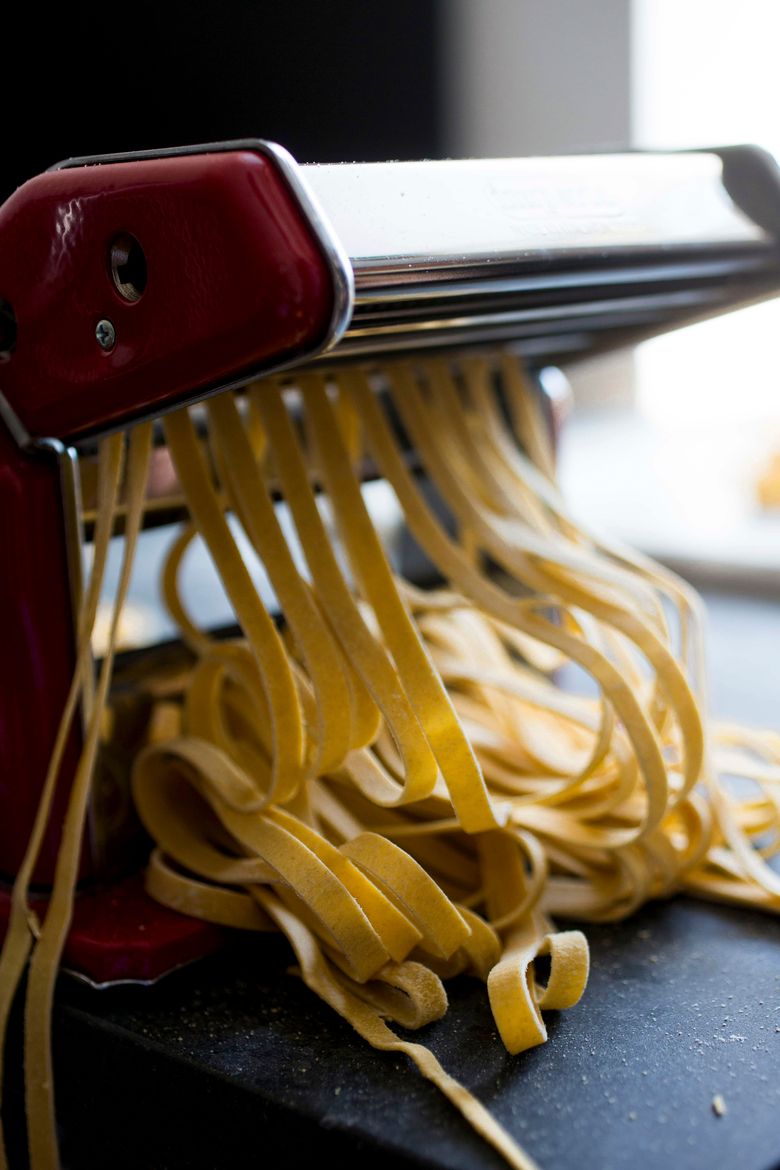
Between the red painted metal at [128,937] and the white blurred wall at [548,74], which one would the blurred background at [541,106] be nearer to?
the white blurred wall at [548,74]

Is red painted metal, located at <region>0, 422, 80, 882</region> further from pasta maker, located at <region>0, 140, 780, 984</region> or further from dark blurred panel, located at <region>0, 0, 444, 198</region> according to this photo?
dark blurred panel, located at <region>0, 0, 444, 198</region>

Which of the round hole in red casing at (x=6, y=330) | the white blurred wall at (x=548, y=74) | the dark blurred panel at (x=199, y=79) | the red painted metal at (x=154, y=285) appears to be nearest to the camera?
the red painted metal at (x=154, y=285)

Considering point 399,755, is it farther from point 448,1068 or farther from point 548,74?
point 548,74

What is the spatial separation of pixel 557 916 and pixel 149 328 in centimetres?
33

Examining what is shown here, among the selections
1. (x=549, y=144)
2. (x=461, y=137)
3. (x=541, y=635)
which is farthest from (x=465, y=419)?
(x=549, y=144)

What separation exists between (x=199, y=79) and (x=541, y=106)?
126 cm

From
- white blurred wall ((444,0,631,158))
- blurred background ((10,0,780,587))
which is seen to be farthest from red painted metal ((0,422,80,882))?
white blurred wall ((444,0,631,158))

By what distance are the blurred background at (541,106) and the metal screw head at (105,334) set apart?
221mm

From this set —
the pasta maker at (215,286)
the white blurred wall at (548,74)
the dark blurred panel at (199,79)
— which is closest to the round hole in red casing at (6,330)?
the pasta maker at (215,286)

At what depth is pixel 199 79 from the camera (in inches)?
28.6

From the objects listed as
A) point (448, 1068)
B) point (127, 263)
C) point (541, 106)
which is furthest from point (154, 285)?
point (541, 106)

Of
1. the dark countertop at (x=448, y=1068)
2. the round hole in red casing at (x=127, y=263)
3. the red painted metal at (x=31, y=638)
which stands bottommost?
the dark countertop at (x=448, y=1068)

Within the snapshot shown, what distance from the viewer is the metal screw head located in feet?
1.54

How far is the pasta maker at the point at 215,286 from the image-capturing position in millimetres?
416
